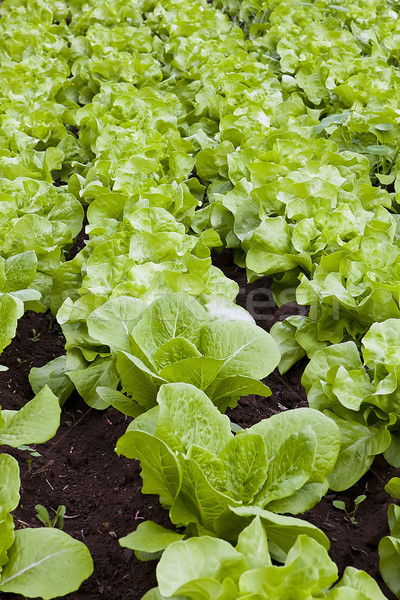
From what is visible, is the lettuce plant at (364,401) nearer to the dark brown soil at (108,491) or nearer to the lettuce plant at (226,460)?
the dark brown soil at (108,491)

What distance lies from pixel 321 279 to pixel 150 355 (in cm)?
86

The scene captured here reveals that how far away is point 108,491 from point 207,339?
641 mm

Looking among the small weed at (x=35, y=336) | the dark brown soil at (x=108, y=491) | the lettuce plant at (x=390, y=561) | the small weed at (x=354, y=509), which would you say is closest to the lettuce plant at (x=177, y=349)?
the dark brown soil at (x=108, y=491)

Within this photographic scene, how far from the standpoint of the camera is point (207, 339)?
2.09 meters

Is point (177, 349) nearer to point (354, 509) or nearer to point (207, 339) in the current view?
point (207, 339)

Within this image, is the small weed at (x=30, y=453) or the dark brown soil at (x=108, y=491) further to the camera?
the small weed at (x=30, y=453)

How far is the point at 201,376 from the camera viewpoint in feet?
6.35

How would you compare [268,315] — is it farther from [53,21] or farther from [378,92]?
[53,21]

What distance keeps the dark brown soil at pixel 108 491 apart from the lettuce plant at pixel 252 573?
505 mm

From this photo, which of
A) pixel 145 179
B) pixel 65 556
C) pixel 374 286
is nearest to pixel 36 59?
pixel 145 179

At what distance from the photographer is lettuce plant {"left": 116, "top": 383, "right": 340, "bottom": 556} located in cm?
163

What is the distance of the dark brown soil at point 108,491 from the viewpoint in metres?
1.88

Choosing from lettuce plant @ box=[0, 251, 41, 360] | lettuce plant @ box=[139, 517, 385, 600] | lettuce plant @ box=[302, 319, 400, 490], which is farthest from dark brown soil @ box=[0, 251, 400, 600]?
lettuce plant @ box=[139, 517, 385, 600]

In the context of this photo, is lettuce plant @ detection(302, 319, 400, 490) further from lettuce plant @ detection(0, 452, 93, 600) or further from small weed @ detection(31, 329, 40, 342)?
small weed @ detection(31, 329, 40, 342)
